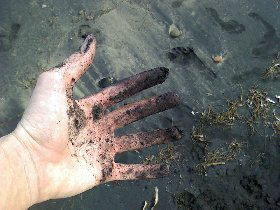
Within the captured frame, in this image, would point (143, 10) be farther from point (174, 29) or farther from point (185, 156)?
point (185, 156)

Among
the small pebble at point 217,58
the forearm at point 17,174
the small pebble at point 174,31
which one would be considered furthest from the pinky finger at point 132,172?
the small pebble at point 174,31

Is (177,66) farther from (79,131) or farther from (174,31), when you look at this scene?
(79,131)

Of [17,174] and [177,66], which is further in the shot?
[177,66]

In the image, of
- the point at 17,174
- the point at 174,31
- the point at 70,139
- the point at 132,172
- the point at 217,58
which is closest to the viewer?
the point at 17,174

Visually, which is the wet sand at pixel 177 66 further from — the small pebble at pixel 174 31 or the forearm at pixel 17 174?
the forearm at pixel 17 174

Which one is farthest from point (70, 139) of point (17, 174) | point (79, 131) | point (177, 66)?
point (177, 66)

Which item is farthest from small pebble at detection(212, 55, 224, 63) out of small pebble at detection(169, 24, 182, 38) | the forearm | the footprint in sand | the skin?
the forearm

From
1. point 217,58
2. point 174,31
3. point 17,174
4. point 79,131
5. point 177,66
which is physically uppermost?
point 17,174

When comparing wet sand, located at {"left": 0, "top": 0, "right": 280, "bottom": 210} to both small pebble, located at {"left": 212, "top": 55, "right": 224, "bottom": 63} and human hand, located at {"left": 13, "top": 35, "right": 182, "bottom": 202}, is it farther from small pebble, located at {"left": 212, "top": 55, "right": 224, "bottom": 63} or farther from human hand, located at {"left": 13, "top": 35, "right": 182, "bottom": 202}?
human hand, located at {"left": 13, "top": 35, "right": 182, "bottom": 202}
